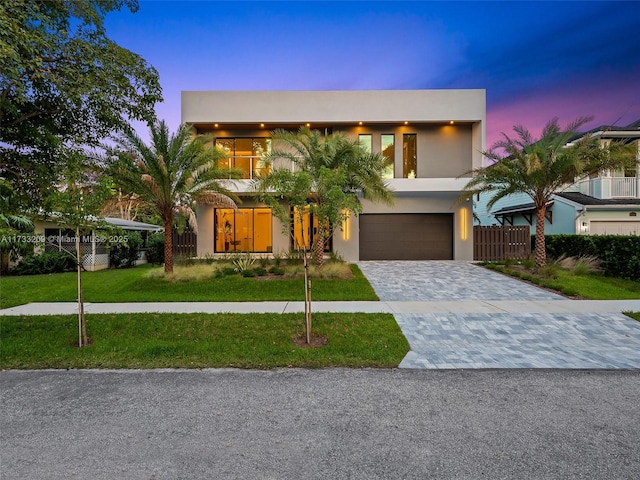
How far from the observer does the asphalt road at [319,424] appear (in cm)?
255

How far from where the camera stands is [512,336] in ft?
20.1

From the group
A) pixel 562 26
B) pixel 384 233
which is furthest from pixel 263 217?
pixel 562 26

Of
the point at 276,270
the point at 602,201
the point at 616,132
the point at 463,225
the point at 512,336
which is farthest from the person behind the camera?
the point at 616,132

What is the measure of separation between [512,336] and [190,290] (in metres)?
8.60

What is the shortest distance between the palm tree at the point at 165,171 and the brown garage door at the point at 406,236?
8.55 meters

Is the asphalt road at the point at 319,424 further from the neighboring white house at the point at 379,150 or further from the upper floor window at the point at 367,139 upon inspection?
the upper floor window at the point at 367,139

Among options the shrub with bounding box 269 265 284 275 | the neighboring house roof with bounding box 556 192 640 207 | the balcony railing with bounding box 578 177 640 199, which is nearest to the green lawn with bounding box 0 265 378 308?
the shrub with bounding box 269 265 284 275

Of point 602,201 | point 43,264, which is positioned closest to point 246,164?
point 43,264

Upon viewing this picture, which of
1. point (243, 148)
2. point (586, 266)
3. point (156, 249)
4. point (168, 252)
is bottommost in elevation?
point (586, 266)

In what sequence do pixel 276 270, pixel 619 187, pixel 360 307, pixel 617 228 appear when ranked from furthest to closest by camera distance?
pixel 619 187, pixel 617 228, pixel 276 270, pixel 360 307

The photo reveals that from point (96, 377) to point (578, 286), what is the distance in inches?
490

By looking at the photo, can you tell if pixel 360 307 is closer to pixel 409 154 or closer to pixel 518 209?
pixel 409 154

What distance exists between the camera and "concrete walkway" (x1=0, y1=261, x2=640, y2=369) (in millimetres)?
5082

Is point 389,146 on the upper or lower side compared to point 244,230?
upper
